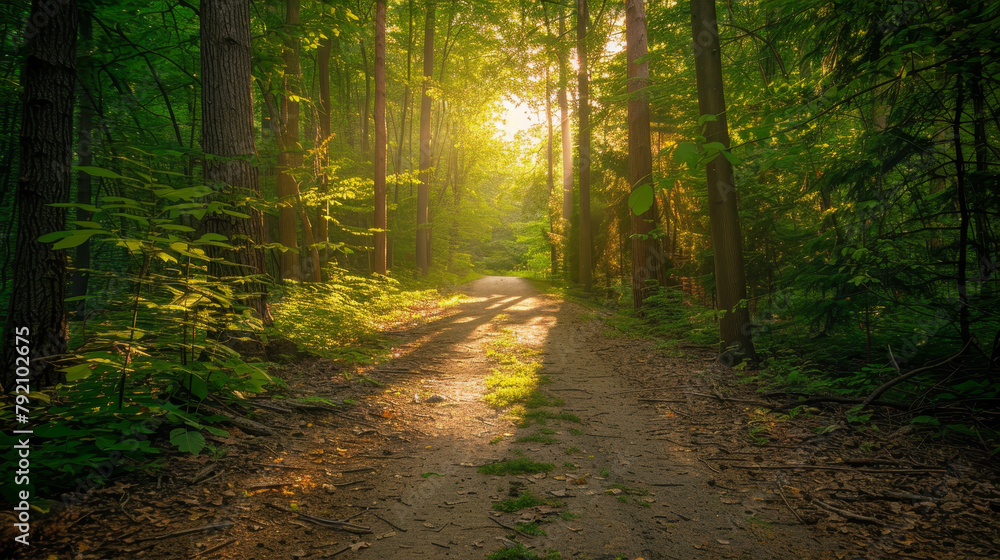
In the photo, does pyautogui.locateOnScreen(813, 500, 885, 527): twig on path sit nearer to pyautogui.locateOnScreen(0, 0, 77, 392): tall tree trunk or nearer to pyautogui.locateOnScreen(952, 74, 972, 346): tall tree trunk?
pyautogui.locateOnScreen(952, 74, 972, 346): tall tree trunk

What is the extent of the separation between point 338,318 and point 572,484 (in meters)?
6.06

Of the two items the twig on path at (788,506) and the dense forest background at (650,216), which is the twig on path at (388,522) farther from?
the twig on path at (788,506)

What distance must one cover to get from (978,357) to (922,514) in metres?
2.15

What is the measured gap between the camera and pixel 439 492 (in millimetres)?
3215

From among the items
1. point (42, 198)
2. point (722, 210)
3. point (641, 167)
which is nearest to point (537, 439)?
point (722, 210)

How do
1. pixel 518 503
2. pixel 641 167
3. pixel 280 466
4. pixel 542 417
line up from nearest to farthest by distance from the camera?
pixel 518 503, pixel 280 466, pixel 542 417, pixel 641 167

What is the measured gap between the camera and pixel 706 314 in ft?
26.0

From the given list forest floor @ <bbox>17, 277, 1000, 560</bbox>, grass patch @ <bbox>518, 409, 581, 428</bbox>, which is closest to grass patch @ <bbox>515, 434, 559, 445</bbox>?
forest floor @ <bbox>17, 277, 1000, 560</bbox>

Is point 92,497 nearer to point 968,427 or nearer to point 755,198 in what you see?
point 968,427

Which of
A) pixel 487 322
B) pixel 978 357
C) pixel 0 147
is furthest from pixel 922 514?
pixel 0 147

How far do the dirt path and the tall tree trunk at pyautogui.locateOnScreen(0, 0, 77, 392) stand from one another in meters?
1.59

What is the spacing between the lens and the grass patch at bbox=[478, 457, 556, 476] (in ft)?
11.5

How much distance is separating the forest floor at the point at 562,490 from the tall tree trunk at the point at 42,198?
1.58 meters

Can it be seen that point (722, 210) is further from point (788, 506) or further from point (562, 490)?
point (562, 490)
